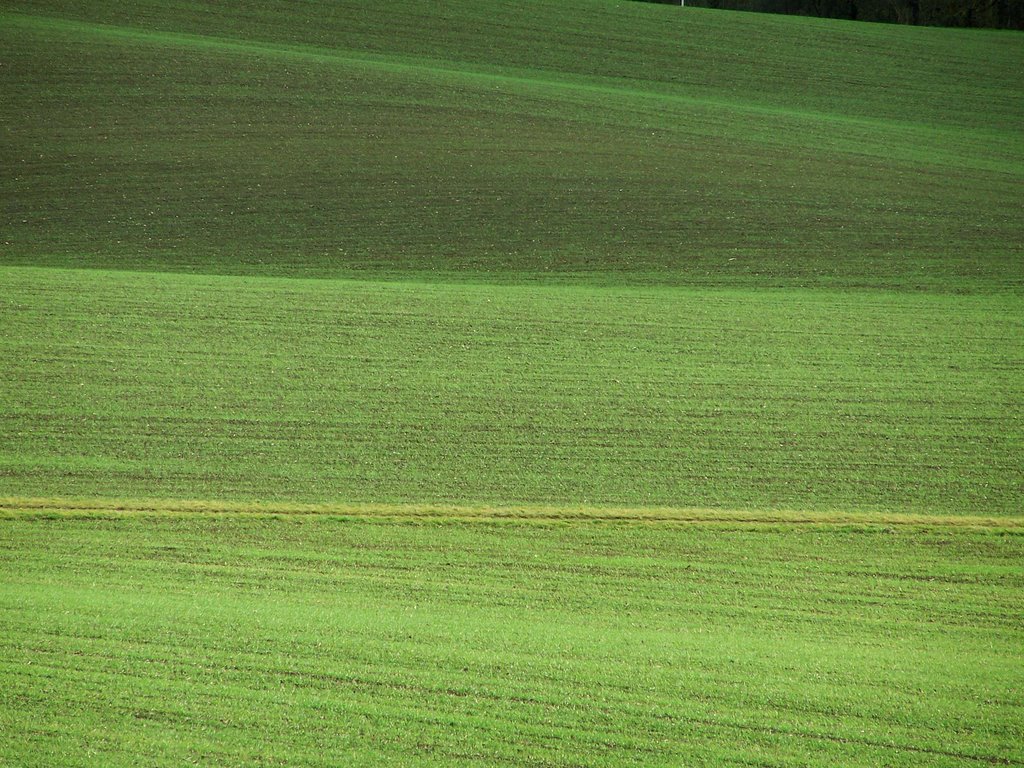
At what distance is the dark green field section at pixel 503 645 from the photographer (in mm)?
4812

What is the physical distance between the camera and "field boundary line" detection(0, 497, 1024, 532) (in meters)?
7.63

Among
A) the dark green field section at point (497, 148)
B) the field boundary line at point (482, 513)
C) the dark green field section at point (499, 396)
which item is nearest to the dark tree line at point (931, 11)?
the dark green field section at point (497, 148)

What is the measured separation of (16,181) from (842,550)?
1471 cm

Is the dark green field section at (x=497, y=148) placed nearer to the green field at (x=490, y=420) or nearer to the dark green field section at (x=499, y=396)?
the green field at (x=490, y=420)

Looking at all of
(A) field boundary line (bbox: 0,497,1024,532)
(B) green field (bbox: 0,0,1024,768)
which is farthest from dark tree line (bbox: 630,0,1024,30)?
(A) field boundary line (bbox: 0,497,1024,532)

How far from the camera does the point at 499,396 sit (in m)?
9.93

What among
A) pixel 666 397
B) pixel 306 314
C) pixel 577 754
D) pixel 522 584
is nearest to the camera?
pixel 577 754

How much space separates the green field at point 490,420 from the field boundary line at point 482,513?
38mm

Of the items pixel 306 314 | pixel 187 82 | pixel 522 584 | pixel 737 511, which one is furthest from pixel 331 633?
pixel 187 82

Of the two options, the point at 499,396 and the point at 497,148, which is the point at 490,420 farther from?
the point at 497,148

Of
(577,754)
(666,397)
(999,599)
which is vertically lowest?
(666,397)

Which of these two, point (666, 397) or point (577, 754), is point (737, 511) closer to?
point (666, 397)

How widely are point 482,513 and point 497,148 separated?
476 inches

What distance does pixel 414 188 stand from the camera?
55.5ft
